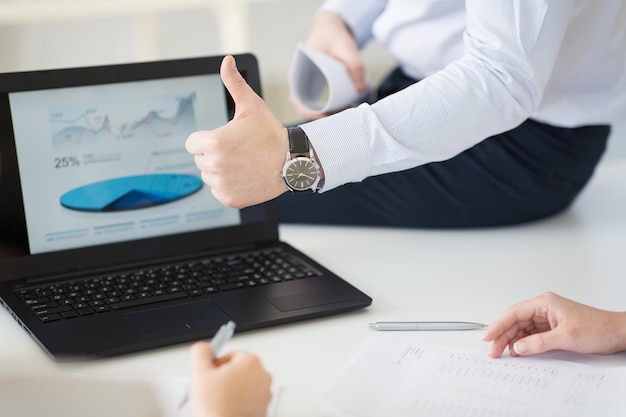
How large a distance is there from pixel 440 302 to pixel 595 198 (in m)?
0.66

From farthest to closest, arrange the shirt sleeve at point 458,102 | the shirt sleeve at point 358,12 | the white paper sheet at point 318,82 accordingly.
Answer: the shirt sleeve at point 358,12 → the white paper sheet at point 318,82 → the shirt sleeve at point 458,102

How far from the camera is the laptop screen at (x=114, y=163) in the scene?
1.16m

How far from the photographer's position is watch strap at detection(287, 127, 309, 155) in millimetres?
1005

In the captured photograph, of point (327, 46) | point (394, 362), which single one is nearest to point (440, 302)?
point (394, 362)

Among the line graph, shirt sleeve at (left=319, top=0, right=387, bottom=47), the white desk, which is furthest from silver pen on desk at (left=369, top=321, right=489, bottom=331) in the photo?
shirt sleeve at (left=319, top=0, right=387, bottom=47)

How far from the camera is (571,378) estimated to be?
2.87ft

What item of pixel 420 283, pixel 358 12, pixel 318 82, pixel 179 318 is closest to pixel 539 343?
pixel 420 283

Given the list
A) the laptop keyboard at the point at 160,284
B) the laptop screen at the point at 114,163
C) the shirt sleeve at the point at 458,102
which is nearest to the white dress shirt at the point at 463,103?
the shirt sleeve at the point at 458,102

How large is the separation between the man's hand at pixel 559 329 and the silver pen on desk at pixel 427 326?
0.07m

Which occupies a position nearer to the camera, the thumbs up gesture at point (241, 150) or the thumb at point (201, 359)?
the thumb at point (201, 359)

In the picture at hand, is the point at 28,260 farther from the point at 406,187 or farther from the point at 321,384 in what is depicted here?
the point at 406,187

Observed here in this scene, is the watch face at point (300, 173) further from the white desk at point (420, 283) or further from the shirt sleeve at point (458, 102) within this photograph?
the white desk at point (420, 283)

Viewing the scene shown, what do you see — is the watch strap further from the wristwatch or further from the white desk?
the white desk

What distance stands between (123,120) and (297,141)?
326 millimetres
